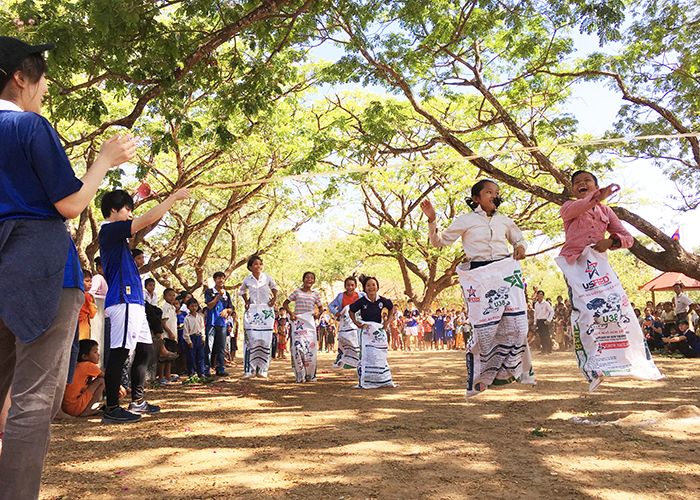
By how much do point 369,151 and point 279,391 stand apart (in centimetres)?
663

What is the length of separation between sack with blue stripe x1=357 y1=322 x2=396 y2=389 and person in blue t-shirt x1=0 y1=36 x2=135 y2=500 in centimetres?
597

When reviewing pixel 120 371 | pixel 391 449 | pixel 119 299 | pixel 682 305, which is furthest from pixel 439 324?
pixel 391 449

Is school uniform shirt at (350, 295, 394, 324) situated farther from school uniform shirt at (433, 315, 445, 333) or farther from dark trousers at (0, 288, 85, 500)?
school uniform shirt at (433, 315, 445, 333)

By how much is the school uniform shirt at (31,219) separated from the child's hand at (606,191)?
3537 millimetres

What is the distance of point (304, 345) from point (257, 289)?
122cm

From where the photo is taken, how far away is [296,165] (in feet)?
47.7

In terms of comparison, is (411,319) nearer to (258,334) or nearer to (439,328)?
(439,328)

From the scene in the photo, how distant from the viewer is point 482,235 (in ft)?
16.1

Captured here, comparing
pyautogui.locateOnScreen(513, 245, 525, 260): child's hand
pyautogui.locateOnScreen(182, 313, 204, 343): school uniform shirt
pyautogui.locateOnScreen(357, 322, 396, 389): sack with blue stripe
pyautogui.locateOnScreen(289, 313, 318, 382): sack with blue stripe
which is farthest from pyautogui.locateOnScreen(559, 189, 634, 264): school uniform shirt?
pyautogui.locateOnScreen(182, 313, 204, 343): school uniform shirt

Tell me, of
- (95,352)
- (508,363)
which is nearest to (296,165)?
(95,352)

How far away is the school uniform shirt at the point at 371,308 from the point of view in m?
7.93

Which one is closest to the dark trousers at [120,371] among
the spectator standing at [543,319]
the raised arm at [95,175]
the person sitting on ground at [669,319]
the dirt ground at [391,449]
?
the dirt ground at [391,449]

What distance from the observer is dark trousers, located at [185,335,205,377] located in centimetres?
979

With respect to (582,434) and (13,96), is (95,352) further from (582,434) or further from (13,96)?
(582,434)
